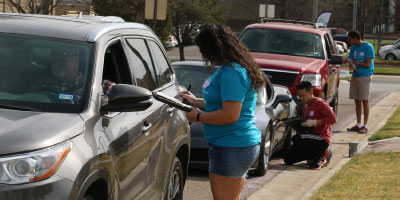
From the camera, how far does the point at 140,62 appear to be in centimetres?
588

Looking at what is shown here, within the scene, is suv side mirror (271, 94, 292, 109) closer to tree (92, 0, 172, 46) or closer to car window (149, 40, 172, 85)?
car window (149, 40, 172, 85)

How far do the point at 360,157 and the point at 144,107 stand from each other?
719cm

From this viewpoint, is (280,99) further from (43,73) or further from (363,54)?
(43,73)

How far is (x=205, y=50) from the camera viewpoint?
509cm

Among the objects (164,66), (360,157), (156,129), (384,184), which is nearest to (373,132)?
(360,157)

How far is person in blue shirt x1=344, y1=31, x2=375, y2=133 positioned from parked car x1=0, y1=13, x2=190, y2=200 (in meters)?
9.40

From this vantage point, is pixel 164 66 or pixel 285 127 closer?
pixel 164 66

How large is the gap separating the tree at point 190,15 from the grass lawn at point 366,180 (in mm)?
27578

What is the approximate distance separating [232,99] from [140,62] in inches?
47.2

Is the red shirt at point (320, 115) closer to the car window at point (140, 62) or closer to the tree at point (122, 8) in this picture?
the car window at point (140, 62)

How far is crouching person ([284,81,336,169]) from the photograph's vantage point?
427 inches

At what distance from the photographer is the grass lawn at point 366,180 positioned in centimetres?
813

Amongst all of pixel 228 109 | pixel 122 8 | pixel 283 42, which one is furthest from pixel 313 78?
pixel 122 8

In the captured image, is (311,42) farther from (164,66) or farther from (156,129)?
(156,129)
